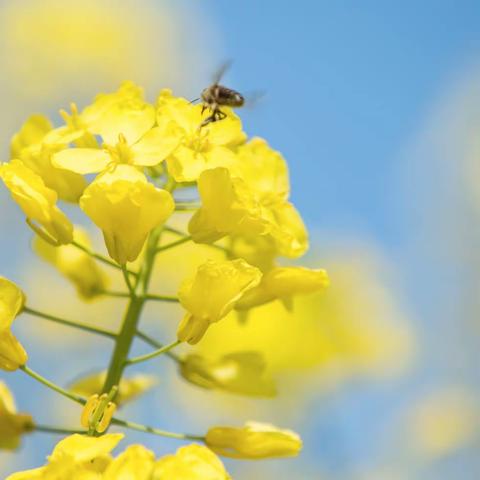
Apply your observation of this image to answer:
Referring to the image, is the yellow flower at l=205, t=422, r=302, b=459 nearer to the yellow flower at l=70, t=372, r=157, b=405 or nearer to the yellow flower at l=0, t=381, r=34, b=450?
the yellow flower at l=70, t=372, r=157, b=405

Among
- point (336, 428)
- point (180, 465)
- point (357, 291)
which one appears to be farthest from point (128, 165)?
point (357, 291)

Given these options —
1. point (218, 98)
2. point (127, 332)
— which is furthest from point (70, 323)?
point (218, 98)

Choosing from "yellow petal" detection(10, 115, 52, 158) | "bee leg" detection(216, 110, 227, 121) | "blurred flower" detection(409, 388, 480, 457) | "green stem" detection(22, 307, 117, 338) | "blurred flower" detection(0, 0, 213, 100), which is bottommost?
"green stem" detection(22, 307, 117, 338)

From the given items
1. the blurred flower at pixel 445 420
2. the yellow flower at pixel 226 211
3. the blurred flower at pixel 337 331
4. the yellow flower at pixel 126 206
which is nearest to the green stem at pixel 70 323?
the yellow flower at pixel 126 206

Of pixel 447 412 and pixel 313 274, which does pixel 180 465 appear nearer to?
pixel 313 274

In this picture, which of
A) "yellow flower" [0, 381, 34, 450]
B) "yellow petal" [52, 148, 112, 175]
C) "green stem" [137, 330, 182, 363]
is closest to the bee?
"yellow petal" [52, 148, 112, 175]

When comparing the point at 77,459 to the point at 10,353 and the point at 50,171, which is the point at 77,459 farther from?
the point at 50,171

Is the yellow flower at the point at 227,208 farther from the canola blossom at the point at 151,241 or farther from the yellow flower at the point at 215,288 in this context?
the yellow flower at the point at 215,288
